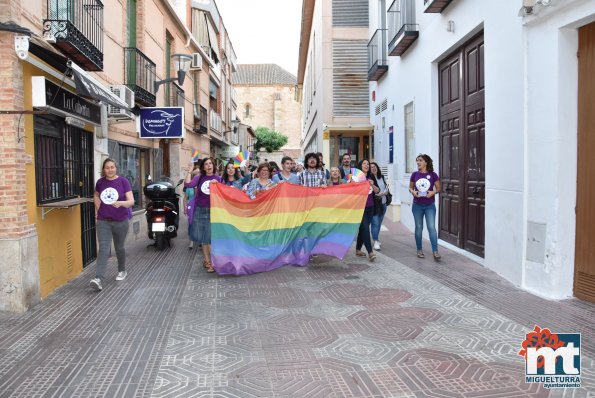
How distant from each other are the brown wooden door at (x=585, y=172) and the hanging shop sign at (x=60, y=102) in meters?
6.53

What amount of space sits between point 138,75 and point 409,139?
708cm

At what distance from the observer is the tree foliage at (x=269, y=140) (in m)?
68.5

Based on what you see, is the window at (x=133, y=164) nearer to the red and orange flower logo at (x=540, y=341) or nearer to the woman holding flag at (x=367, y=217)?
the woman holding flag at (x=367, y=217)

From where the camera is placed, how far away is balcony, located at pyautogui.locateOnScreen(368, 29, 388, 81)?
15969 millimetres

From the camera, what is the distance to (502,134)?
24.3 ft

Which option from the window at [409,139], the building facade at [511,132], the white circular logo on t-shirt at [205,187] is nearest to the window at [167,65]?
the window at [409,139]

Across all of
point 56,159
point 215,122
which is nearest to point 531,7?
point 56,159

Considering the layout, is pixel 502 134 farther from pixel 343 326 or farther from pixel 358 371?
pixel 358 371

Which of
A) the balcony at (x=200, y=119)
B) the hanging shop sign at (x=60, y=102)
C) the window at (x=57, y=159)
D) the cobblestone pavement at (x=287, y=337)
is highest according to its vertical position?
the balcony at (x=200, y=119)

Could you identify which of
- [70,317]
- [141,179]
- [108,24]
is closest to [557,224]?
[70,317]

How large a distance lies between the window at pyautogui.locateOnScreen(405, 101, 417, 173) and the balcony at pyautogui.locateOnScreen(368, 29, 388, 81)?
2918 mm

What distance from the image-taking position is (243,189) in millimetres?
8859

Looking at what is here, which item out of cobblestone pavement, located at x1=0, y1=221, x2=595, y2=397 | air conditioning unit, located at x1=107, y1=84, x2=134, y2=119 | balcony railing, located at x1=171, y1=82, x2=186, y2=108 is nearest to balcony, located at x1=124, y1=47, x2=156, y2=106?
air conditioning unit, located at x1=107, y1=84, x2=134, y2=119

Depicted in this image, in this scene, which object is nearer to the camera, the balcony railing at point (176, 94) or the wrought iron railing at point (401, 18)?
the wrought iron railing at point (401, 18)
